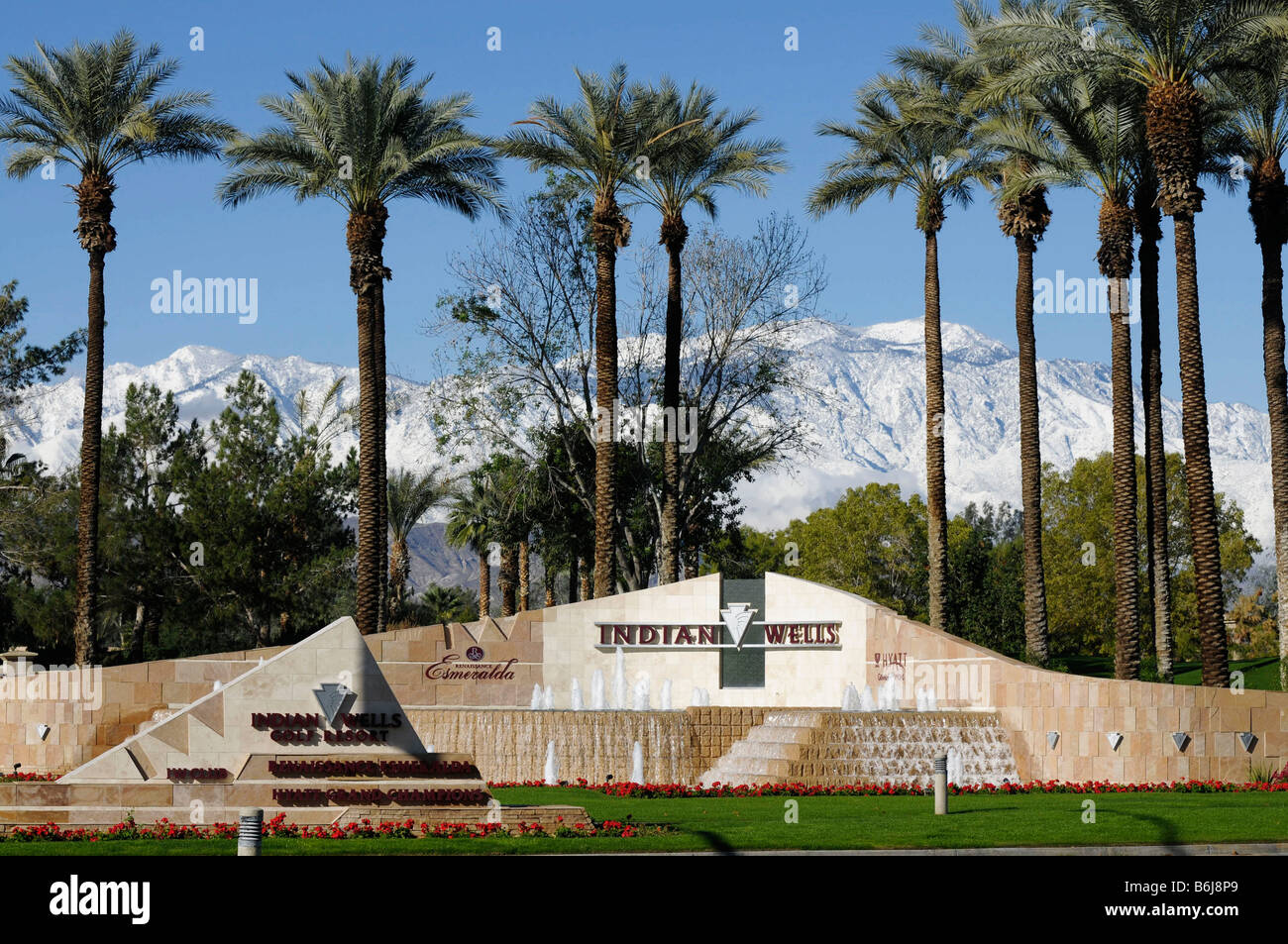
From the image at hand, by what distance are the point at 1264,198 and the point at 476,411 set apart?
79.0ft

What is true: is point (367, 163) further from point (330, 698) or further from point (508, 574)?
point (508, 574)

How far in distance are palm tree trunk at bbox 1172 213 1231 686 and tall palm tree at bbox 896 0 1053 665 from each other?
657cm

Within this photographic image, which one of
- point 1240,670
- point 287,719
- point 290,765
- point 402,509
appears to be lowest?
point 290,765

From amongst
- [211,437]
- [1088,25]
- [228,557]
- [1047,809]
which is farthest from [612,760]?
[211,437]

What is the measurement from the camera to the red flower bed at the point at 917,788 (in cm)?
2523

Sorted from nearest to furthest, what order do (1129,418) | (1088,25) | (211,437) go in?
(1088,25) < (1129,418) < (211,437)

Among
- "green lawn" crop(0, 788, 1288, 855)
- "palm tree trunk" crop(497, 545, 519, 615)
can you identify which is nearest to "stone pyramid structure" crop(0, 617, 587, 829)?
"green lawn" crop(0, 788, 1288, 855)

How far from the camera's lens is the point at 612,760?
96.1 feet

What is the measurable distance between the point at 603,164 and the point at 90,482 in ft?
50.3

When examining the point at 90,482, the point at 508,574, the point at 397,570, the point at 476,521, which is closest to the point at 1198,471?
the point at 90,482

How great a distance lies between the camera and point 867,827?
731 inches

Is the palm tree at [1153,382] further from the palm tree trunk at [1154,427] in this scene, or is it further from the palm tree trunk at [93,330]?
the palm tree trunk at [93,330]

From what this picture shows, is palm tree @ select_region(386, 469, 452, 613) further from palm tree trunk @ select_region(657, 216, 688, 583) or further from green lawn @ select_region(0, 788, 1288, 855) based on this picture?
green lawn @ select_region(0, 788, 1288, 855)
